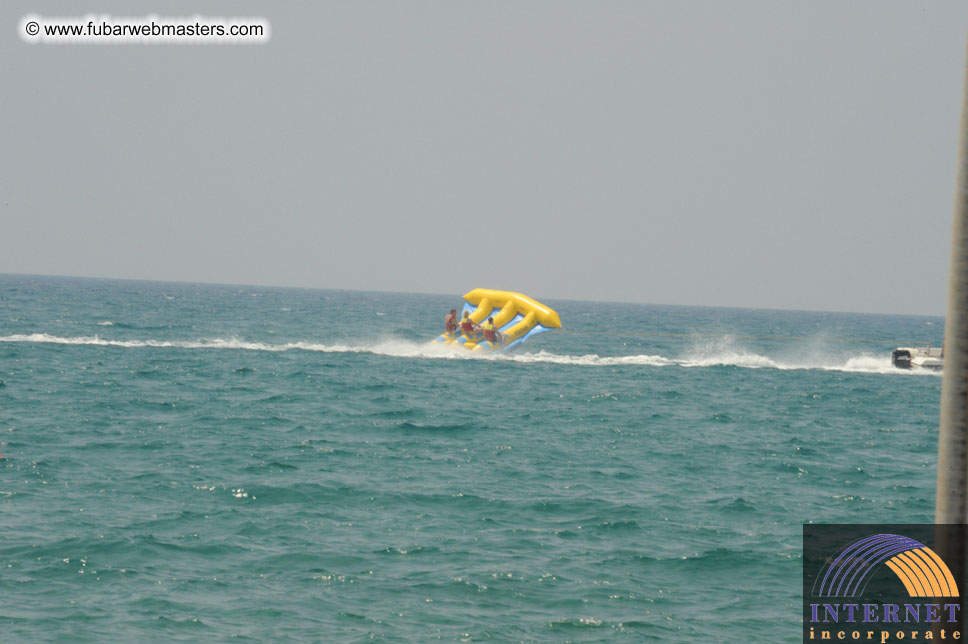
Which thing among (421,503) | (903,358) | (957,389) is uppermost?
(957,389)

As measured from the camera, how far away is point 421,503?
12.9m

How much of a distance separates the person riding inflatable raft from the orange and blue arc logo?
2054cm

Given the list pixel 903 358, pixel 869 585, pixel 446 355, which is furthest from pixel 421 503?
pixel 903 358

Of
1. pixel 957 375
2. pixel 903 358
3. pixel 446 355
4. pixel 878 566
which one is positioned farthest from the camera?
pixel 446 355

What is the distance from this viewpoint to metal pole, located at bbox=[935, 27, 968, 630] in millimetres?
3756

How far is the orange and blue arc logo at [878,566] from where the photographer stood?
32.4 feet

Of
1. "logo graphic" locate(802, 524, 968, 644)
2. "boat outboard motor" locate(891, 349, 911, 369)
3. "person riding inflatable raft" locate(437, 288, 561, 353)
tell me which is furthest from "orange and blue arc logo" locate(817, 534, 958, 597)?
Result: "boat outboard motor" locate(891, 349, 911, 369)

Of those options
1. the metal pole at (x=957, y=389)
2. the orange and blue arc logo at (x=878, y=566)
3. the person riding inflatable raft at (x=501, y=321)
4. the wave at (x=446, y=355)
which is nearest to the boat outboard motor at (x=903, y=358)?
the wave at (x=446, y=355)

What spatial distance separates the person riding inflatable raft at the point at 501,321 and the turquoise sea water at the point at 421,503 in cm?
391

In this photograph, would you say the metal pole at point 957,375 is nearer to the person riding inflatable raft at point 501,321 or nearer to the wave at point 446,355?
the person riding inflatable raft at point 501,321

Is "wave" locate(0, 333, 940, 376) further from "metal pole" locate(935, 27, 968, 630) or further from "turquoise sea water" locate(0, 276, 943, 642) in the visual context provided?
"metal pole" locate(935, 27, 968, 630)

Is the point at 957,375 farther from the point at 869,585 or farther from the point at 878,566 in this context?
the point at 878,566

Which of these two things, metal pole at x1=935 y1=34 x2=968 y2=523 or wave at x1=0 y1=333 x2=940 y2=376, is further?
wave at x1=0 y1=333 x2=940 y2=376

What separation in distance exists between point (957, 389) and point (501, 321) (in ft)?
94.0
